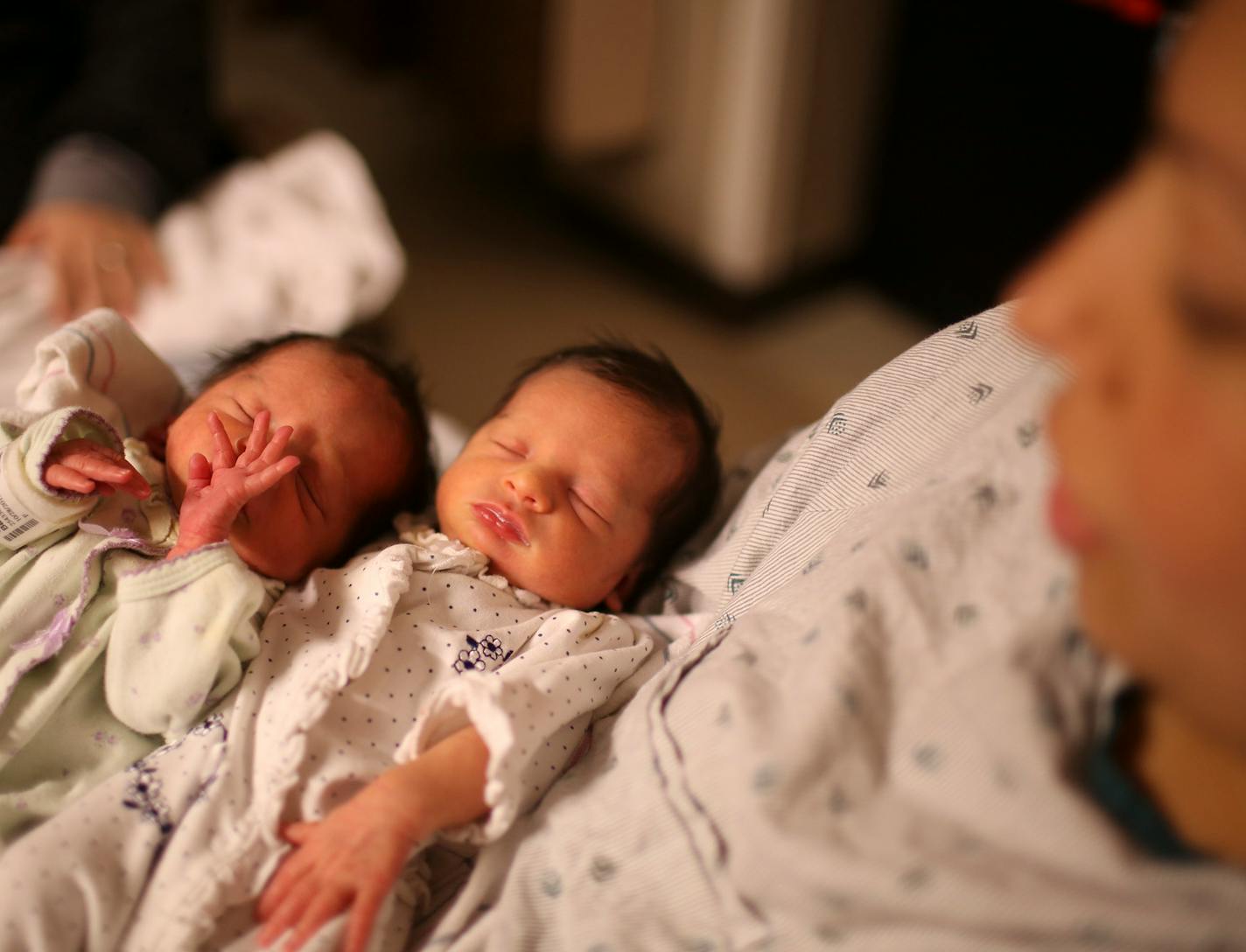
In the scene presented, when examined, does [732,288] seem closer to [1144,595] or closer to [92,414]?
[92,414]

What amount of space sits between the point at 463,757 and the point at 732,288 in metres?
1.78

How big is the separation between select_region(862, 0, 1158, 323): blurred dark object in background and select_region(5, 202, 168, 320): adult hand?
1.31m

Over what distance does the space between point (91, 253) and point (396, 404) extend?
72cm

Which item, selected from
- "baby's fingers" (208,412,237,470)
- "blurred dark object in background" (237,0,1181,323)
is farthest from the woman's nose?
"blurred dark object in background" (237,0,1181,323)

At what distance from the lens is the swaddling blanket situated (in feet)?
2.31

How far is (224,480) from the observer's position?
827 millimetres

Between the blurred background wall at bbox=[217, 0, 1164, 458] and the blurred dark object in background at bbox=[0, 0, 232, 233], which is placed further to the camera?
the blurred background wall at bbox=[217, 0, 1164, 458]

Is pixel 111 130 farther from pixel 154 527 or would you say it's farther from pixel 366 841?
pixel 366 841

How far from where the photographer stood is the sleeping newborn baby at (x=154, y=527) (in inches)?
30.5

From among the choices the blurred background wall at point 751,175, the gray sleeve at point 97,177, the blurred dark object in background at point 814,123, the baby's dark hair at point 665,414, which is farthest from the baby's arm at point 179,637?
the blurred dark object in background at point 814,123

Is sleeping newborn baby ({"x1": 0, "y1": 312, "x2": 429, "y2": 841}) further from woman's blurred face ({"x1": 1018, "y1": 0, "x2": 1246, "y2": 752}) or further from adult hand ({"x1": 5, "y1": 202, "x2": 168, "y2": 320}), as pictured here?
woman's blurred face ({"x1": 1018, "y1": 0, "x2": 1246, "y2": 752})

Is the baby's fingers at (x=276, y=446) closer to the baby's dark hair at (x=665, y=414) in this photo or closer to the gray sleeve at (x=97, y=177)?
the baby's dark hair at (x=665, y=414)

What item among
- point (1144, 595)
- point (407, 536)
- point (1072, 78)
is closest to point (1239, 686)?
point (1144, 595)

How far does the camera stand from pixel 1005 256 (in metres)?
2.15
